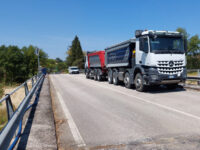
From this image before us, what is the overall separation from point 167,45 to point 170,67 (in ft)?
4.04

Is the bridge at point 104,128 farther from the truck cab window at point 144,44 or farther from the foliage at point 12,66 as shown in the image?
the foliage at point 12,66

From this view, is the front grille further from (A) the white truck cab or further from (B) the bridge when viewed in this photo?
(B) the bridge

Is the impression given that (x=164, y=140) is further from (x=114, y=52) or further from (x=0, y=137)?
(x=114, y=52)

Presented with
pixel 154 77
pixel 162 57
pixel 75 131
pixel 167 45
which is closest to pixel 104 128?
pixel 75 131

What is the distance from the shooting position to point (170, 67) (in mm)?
10266

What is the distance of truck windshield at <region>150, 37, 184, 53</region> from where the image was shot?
1017cm

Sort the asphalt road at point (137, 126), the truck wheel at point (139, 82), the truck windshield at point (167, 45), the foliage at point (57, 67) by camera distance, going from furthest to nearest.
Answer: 1. the foliage at point (57, 67)
2. the truck wheel at point (139, 82)
3. the truck windshield at point (167, 45)
4. the asphalt road at point (137, 126)

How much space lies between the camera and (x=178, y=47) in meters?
10.6

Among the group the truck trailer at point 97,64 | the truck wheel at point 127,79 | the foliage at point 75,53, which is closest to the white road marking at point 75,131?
the truck wheel at point 127,79

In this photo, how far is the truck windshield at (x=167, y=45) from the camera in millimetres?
10172

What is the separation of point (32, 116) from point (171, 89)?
9270 millimetres

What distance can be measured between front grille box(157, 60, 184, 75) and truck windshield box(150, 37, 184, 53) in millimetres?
617

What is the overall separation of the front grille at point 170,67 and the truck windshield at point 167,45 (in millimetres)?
617

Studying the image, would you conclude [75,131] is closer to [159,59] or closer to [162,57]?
[159,59]
